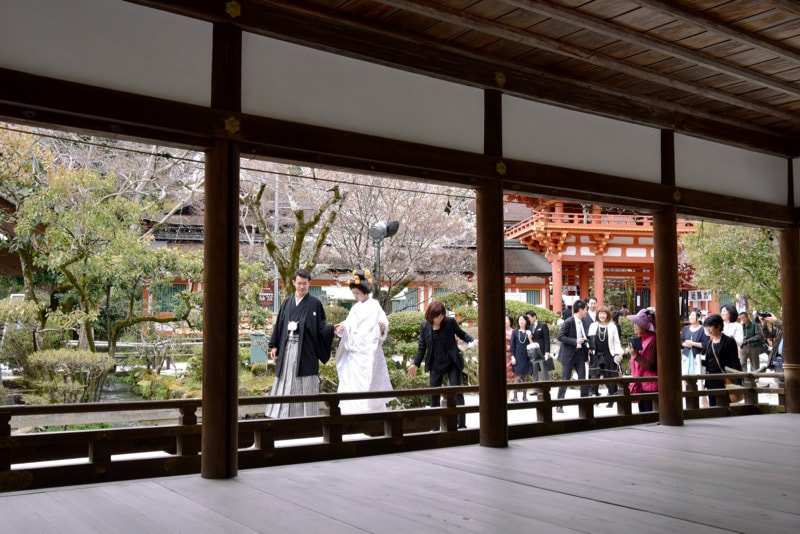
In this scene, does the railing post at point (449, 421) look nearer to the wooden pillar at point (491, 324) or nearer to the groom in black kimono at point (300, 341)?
the wooden pillar at point (491, 324)

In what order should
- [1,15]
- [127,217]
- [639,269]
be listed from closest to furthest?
[1,15] → [127,217] → [639,269]

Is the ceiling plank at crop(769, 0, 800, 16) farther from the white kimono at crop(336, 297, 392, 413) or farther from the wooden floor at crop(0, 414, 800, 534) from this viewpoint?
the white kimono at crop(336, 297, 392, 413)

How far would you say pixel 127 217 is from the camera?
8.22m

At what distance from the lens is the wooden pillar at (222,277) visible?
13.1 ft

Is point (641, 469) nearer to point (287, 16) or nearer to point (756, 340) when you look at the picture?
point (287, 16)

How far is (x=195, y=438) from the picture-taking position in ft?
14.4

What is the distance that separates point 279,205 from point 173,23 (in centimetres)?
888

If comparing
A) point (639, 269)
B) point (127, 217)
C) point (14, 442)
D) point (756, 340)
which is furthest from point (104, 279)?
point (639, 269)

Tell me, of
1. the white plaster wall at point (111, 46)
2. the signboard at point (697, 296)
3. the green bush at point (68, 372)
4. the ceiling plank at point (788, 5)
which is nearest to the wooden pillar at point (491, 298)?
the ceiling plank at point (788, 5)

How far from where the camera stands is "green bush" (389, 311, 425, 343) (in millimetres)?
10922

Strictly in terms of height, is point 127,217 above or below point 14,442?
above

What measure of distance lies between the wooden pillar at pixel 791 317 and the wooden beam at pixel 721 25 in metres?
2.88

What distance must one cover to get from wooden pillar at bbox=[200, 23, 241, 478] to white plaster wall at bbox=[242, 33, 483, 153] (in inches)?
5.1

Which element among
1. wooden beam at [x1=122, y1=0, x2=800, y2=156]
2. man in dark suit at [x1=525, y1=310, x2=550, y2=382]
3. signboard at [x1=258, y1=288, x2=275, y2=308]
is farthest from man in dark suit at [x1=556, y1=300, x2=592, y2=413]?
signboard at [x1=258, y1=288, x2=275, y2=308]
